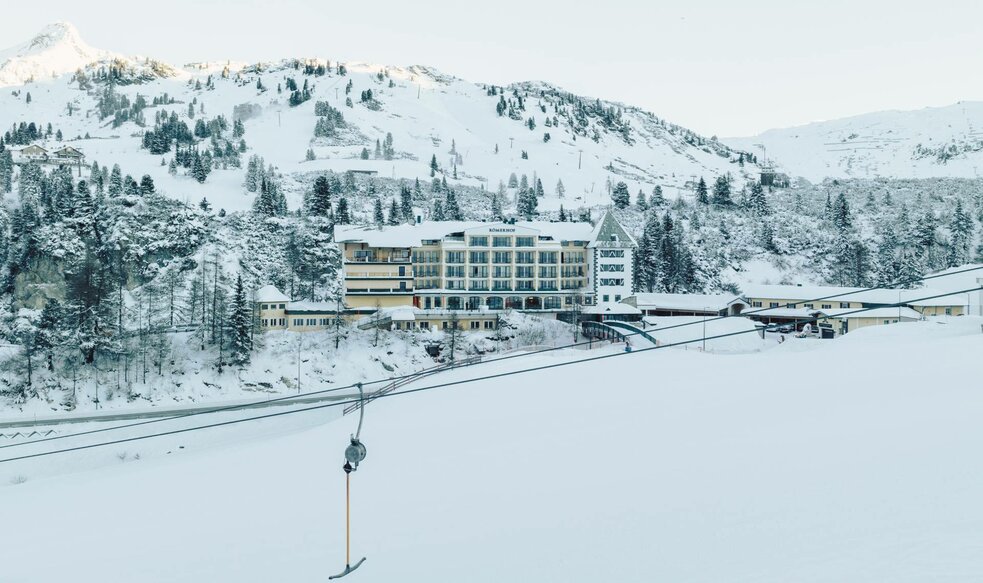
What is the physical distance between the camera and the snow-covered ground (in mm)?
8945

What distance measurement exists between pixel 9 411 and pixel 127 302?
15.5 m

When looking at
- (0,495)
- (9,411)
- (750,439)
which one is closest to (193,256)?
(9,411)

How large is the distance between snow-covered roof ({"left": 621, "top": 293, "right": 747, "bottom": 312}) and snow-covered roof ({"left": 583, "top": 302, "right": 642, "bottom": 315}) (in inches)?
53.8

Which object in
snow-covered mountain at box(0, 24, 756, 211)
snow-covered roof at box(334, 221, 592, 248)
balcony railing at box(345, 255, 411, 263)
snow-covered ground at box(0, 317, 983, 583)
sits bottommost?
snow-covered ground at box(0, 317, 983, 583)

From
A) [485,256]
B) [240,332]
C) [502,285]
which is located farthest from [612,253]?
[240,332]

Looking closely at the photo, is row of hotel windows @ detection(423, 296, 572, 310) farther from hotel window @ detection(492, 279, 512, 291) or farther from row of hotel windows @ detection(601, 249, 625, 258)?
row of hotel windows @ detection(601, 249, 625, 258)

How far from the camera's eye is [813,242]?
242 feet

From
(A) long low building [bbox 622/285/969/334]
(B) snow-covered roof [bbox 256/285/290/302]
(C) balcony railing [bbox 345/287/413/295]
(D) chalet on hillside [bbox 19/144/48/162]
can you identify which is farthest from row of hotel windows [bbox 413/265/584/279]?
(D) chalet on hillside [bbox 19/144/48/162]

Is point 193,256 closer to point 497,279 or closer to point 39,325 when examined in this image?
point 39,325

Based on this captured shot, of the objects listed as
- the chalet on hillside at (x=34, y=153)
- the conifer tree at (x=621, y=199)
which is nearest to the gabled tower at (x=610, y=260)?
the conifer tree at (x=621, y=199)

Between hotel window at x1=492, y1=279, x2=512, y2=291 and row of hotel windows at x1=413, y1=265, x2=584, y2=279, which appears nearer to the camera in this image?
row of hotel windows at x1=413, y1=265, x2=584, y2=279

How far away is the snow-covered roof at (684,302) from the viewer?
50469mm

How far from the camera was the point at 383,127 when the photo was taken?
142 meters

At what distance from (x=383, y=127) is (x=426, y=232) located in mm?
94871
